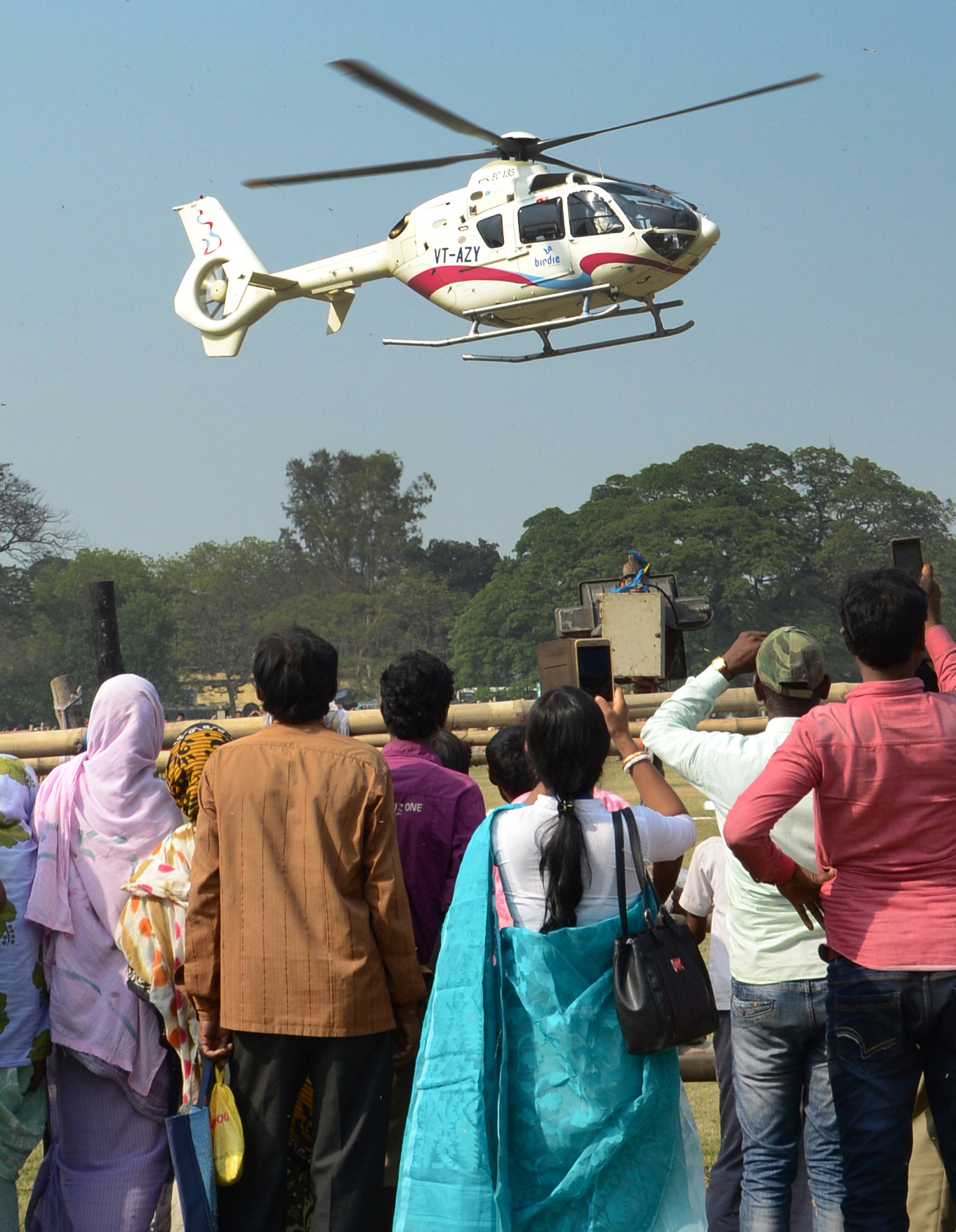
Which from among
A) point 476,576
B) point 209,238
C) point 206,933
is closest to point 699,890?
point 206,933

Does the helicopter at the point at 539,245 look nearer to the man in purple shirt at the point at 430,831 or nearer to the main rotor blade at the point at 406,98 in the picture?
the main rotor blade at the point at 406,98

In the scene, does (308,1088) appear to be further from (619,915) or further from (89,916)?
(619,915)

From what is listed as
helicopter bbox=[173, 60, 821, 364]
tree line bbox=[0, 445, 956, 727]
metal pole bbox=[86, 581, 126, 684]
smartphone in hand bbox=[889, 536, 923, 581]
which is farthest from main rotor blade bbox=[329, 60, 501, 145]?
tree line bbox=[0, 445, 956, 727]

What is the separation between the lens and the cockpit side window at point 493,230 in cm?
1741

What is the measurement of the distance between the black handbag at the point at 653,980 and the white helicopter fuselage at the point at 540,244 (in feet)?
49.2

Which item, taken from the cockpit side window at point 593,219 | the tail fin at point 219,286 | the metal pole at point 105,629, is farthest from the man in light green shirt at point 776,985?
the tail fin at point 219,286

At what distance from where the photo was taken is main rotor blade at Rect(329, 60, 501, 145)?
41.8 feet

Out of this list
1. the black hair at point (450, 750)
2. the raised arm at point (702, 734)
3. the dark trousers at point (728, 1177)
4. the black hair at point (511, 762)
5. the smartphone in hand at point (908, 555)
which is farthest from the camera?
the black hair at point (450, 750)

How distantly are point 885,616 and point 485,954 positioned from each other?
1.16m

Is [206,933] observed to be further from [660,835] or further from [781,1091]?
[781,1091]

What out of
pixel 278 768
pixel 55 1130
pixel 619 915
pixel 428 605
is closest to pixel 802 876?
pixel 619 915

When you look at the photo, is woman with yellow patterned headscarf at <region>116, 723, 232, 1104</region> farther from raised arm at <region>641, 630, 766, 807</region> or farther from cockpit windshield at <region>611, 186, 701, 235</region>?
cockpit windshield at <region>611, 186, 701, 235</region>

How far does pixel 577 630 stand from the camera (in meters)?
4.77

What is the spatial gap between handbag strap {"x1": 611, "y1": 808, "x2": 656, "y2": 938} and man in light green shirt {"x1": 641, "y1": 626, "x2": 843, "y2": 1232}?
293 mm
